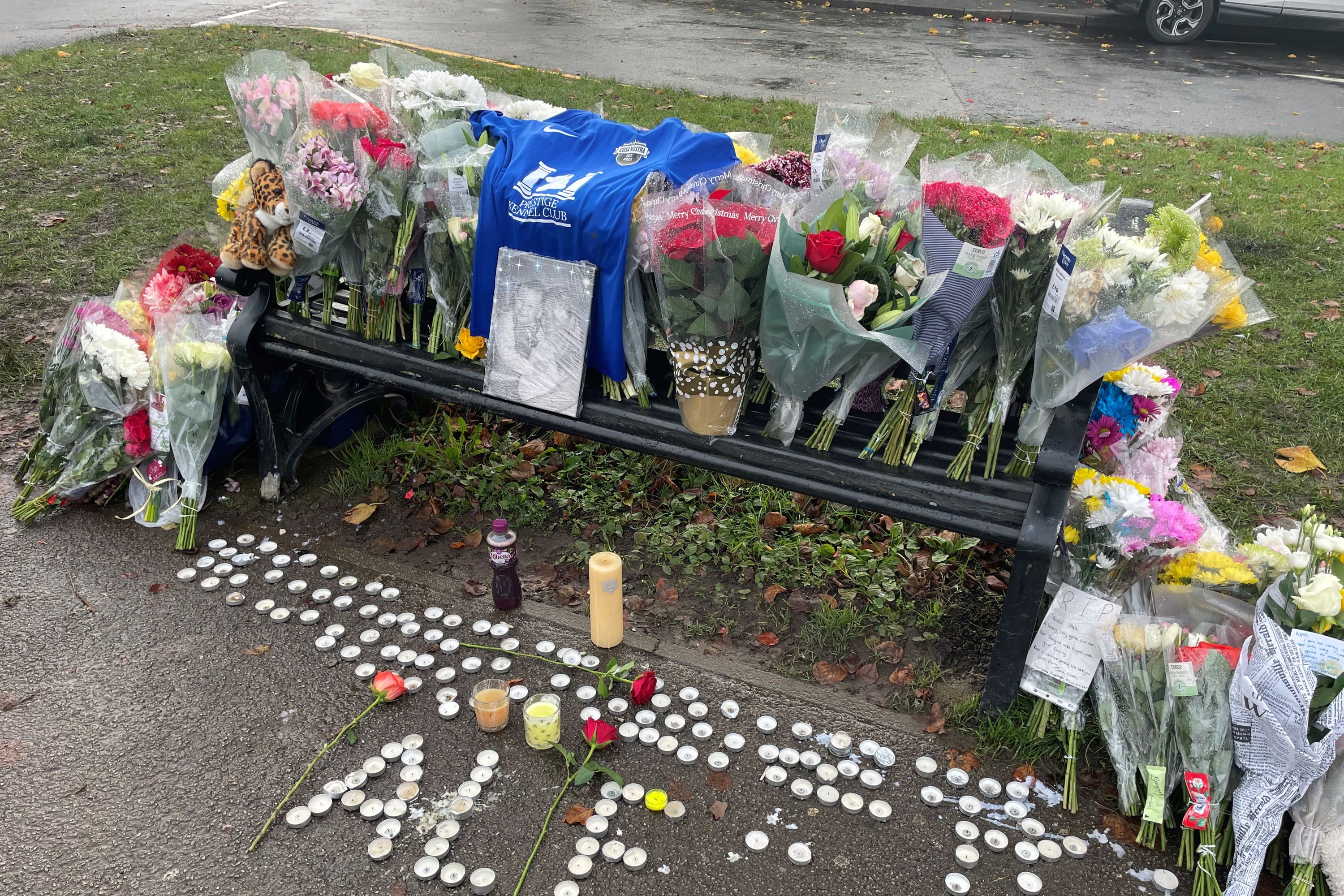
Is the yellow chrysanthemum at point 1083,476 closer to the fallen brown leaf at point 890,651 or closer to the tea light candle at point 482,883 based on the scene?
the fallen brown leaf at point 890,651

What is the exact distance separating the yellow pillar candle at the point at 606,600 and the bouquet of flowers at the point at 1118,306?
4.44 feet

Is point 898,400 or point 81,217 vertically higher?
point 898,400

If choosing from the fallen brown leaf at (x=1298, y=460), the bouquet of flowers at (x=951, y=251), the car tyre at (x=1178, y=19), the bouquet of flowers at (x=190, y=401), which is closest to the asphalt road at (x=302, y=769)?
the bouquet of flowers at (x=190, y=401)

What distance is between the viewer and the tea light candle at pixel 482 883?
223 centimetres

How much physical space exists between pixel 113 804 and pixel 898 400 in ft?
7.63

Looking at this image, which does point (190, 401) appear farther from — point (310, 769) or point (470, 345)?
point (310, 769)

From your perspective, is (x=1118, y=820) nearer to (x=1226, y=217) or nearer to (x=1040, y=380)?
(x=1040, y=380)

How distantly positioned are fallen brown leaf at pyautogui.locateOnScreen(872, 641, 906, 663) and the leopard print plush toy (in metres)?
2.35

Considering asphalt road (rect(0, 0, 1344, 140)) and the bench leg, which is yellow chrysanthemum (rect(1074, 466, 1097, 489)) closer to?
the bench leg

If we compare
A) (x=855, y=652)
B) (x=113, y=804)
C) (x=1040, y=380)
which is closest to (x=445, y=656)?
(x=113, y=804)

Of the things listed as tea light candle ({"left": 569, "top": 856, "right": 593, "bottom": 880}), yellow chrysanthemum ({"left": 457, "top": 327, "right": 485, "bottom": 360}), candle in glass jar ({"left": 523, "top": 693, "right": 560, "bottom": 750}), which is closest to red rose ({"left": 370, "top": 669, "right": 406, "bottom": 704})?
candle in glass jar ({"left": 523, "top": 693, "right": 560, "bottom": 750})

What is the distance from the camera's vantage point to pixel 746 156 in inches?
133

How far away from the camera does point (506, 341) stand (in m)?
3.08

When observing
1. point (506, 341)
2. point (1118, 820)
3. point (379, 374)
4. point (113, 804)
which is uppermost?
point (506, 341)
